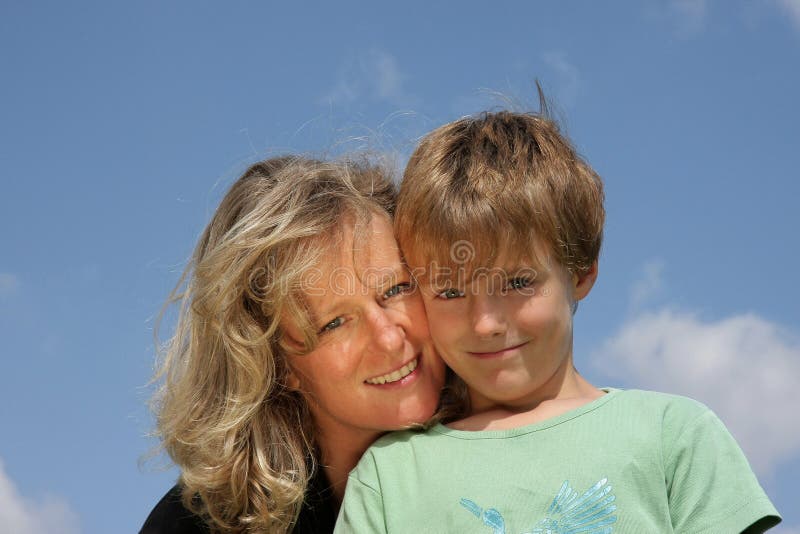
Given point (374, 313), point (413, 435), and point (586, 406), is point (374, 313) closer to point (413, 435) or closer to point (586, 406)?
point (413, 435)

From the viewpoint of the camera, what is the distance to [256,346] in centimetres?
379

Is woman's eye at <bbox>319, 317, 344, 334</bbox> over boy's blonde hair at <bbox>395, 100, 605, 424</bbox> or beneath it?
beneath

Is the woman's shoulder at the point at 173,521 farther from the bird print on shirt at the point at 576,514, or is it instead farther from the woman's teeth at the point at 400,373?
the bird print on shirt at the point at 576,514

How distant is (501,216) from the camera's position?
309 cm

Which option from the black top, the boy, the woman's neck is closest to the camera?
the boy

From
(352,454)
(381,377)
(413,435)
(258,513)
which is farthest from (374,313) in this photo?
(258,513)

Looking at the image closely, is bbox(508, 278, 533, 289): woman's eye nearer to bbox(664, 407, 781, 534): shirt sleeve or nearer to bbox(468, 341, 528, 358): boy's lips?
bbox(468, 341, 528, 358): boy's lips

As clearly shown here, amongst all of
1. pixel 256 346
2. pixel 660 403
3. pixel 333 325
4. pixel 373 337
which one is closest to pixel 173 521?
pixel 256 346

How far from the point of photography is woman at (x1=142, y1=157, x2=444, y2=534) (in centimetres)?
352

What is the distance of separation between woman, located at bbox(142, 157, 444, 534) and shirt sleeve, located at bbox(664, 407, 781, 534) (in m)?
0.98

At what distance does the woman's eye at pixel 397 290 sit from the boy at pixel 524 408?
0.11 m

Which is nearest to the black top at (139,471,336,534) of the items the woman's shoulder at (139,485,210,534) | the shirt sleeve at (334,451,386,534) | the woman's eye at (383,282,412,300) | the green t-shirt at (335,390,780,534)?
the woman's shoulder at (139,485,210,534)

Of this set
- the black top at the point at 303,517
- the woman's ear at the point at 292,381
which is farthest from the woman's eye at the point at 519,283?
the black top at the point at 303,517

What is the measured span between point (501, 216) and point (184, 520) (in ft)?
6.98
